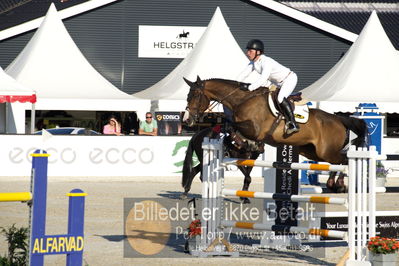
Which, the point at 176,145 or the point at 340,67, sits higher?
the point at 340,67

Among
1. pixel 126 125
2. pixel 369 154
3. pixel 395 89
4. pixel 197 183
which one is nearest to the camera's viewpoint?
pixel 369 154

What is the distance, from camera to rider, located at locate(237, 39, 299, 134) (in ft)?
38.0

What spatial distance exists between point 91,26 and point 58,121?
4321mm

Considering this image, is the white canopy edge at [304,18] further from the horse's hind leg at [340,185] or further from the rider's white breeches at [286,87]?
the rider's white breeches at [286,87]

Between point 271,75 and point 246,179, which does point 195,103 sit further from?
point 246,179

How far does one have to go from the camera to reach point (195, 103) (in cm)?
1160

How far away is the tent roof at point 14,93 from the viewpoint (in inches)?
962

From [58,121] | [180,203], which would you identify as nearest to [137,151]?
[180,203]

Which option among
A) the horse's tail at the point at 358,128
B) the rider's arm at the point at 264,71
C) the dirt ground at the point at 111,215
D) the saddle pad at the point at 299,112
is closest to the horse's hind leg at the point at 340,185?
the horse's tail at the point at 358,128

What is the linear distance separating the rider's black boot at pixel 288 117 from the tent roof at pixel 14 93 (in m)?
13.8

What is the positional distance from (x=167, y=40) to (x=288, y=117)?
2364 cm

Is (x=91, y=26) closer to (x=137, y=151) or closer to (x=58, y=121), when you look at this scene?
(x=58, y=121)

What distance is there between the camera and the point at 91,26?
3466 cm

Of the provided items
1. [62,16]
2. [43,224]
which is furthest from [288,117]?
[62,16]
